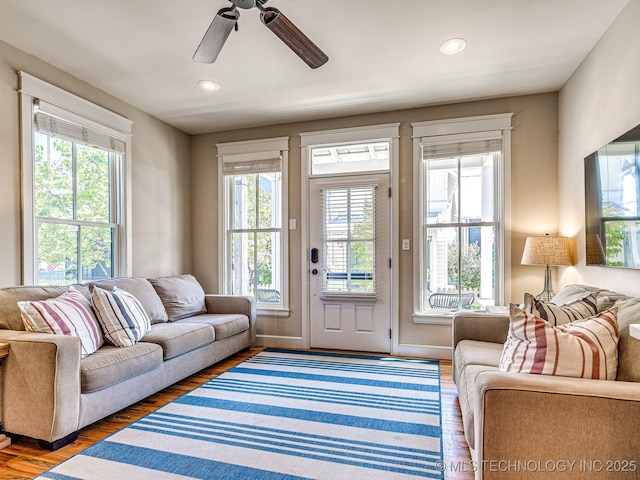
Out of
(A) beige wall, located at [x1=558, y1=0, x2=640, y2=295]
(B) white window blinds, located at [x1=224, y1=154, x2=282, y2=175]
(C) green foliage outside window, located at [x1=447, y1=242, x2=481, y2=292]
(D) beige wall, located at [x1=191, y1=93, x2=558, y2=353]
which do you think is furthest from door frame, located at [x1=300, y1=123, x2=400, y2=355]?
(A) beige wall, located at [x1=558, y1=0, x2=640, y2=295]

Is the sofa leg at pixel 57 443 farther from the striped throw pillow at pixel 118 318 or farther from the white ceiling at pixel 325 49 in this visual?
the white ceiling at pixel 325 49

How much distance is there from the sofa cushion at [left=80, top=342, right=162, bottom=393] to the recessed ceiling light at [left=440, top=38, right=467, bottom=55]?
302cm

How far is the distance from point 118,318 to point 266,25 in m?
2.17

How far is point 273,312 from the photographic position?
426 cm

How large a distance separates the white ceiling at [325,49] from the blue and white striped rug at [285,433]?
2.55m

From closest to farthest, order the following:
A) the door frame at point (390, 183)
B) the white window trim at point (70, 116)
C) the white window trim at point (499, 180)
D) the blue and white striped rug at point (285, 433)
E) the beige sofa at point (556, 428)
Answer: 1. the beige sofa at point (556, 428)
2. the blue and white striped rug at point (285, 433)
3. the white window trim at point (70, 116)
4. the white window trim at point (499, 180)
5. the door frame at point (390, 183)

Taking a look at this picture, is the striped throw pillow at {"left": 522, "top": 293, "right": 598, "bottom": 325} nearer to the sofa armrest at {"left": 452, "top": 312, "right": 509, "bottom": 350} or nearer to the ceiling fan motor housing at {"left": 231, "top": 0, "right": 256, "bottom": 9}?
the sofa armrest at {"left": 452, "top": 312, "right": 509, "bottom": 350}

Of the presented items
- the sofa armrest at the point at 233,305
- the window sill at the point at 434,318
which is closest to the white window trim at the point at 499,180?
the window sill at the point at 434,318

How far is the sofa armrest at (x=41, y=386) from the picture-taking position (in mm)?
1959

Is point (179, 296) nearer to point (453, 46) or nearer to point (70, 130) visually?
point (70, 130)

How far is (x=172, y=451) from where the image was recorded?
2.00 m

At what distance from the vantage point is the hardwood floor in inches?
72.4

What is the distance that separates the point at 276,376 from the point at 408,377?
1148 millimetres

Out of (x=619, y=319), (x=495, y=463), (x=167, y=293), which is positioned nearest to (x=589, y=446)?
(x=495, y=463)
